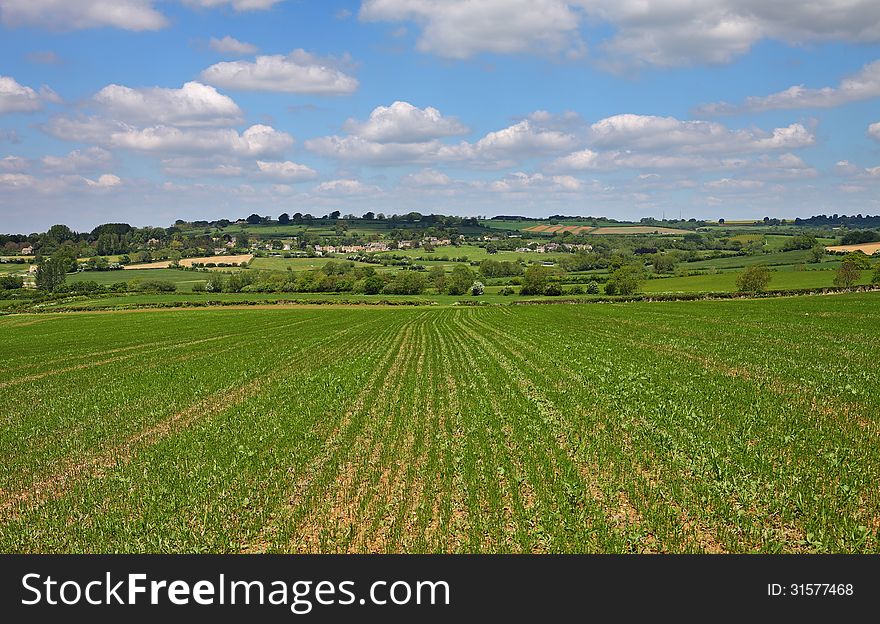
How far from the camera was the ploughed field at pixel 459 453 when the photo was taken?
1090 centimetres

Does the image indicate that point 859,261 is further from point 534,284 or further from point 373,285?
point 373,285

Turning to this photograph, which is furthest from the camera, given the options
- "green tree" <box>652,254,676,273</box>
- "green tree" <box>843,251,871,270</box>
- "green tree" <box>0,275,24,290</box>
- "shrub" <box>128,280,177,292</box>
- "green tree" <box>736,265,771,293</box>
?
"green tree" <box>652,254,676,273</box>

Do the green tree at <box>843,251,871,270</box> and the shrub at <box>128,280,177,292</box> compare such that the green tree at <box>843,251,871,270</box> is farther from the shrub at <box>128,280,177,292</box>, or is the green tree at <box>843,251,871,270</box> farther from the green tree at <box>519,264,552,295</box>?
the shrub at <box>128,280,177,292</box>

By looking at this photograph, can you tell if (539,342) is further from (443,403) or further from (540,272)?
(540,272)

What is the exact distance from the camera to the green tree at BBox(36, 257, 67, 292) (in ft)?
420

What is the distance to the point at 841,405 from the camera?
18.7 metres

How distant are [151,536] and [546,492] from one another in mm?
7490

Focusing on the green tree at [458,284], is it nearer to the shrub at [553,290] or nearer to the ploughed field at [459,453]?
the shrub at [553,290]

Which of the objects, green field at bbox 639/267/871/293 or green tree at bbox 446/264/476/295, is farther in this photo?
green tree at bbox 446/264/476/295

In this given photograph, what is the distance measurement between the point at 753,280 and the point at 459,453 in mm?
95386

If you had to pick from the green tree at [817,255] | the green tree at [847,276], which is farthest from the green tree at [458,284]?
the green tree at [817,255]

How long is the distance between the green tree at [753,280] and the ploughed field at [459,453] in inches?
2660

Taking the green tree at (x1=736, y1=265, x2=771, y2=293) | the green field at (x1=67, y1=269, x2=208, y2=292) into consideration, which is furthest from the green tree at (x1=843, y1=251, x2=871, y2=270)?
the green field at (x1=67, y1=269, x2=208, y2=292)

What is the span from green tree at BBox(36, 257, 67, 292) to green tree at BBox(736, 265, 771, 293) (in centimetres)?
12991
